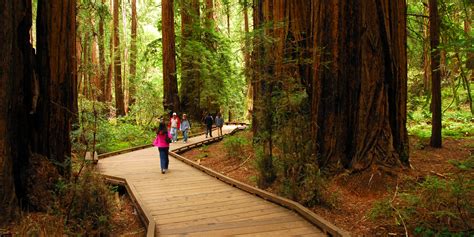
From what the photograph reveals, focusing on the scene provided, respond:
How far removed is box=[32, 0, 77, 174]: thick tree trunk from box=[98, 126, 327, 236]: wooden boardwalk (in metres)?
1.78

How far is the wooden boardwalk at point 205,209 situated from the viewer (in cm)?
503

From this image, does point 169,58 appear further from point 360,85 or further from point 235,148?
point 360,85

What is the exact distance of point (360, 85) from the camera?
701 cm

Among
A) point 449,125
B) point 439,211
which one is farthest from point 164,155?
point 449,125

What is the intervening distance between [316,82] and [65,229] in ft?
17.2

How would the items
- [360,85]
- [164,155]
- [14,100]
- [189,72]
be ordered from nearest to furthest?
[14,100] → [360,85] → [164,155] → [189,72]

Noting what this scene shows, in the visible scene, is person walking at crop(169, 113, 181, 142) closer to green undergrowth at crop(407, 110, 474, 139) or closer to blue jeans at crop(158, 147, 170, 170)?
blue jeans at crop(158, 147, 170, 170)

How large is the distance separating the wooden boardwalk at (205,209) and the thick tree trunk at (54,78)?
178cm

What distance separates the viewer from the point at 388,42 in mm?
7035

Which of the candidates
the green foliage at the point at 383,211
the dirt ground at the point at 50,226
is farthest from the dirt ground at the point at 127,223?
the green foliage at the point at 383,211

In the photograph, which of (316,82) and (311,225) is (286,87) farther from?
(311,225)

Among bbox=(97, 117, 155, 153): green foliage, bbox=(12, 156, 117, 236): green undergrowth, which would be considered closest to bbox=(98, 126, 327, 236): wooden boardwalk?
bbox=(12, 156, 117, 236): green undergrowth

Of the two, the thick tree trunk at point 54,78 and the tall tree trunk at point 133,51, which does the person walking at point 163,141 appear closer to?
the thick tree trunk at point 54,78

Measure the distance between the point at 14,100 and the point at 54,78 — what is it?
95cm
